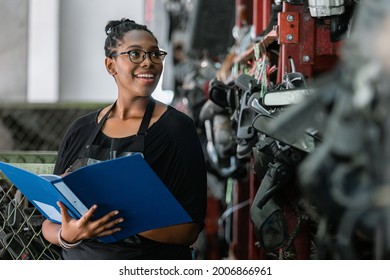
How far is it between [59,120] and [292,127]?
6.32 meters

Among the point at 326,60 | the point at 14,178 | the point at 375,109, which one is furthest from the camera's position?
the point at 326,60

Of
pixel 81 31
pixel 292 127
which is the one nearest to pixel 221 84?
pixel 292 127

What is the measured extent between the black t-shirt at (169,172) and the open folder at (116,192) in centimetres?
6

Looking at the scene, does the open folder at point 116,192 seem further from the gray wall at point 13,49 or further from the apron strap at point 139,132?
the gray wall at point 13,49

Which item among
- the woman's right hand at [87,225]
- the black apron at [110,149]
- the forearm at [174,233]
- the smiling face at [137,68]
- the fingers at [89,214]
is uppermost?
the smiling face at [137,68]

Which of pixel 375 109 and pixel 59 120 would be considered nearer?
pixel 375 109

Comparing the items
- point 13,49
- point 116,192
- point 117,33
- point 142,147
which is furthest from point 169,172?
point 13,49

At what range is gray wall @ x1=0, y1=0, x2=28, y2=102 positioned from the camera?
9678 millimetres

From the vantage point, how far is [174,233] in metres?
2.56

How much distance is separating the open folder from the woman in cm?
7

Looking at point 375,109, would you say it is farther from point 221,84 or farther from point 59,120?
point 59,120

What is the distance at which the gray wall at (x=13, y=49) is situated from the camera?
9.68 m

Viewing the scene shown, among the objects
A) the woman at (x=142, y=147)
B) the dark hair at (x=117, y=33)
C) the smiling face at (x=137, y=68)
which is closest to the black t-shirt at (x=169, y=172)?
the woman at (x=142, y=147)

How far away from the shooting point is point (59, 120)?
25.0 feet
